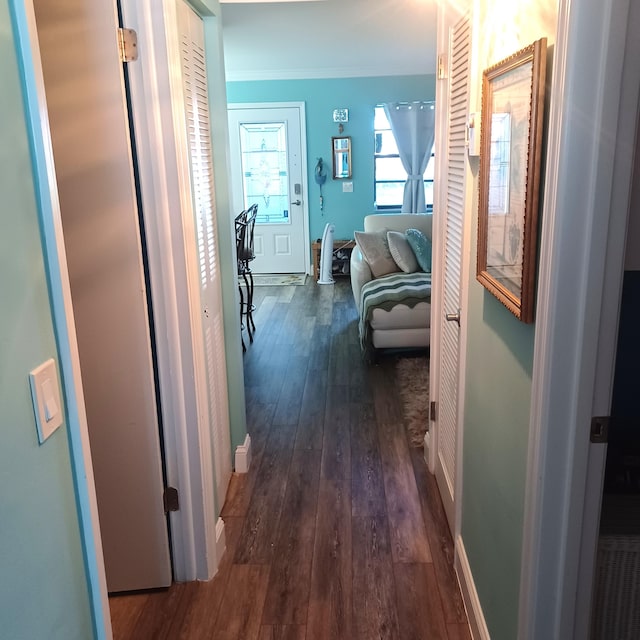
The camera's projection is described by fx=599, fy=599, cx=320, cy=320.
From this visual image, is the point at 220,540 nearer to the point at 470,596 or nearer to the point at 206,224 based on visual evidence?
the point at 470,596

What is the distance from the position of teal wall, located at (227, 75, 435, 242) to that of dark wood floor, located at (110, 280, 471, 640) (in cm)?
400

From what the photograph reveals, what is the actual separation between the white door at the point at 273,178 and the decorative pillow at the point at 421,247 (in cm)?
266

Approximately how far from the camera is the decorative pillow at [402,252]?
16.1ft

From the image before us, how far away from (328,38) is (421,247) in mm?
2187

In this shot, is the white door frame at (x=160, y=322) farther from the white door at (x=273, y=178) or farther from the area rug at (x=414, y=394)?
the white door at (x=273, y=178)

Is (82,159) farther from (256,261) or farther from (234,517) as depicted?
(256,261)

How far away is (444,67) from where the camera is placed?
8.01ft

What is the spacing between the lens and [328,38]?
550 centimetres

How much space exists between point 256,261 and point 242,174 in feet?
3.64

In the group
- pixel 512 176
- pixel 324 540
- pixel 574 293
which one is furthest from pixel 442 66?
pixel 324 540

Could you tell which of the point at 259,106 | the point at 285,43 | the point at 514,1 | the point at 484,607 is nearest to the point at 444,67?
the point at 514,1

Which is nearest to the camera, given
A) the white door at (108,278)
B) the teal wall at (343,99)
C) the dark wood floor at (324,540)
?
the white door at (108,278)

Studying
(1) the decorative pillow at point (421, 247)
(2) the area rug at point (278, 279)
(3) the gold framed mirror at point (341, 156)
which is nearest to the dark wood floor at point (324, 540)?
(1) the decorative pillow at point (421, 247)

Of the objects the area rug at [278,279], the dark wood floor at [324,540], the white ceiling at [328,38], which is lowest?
the dark wood floor at [324,540]
